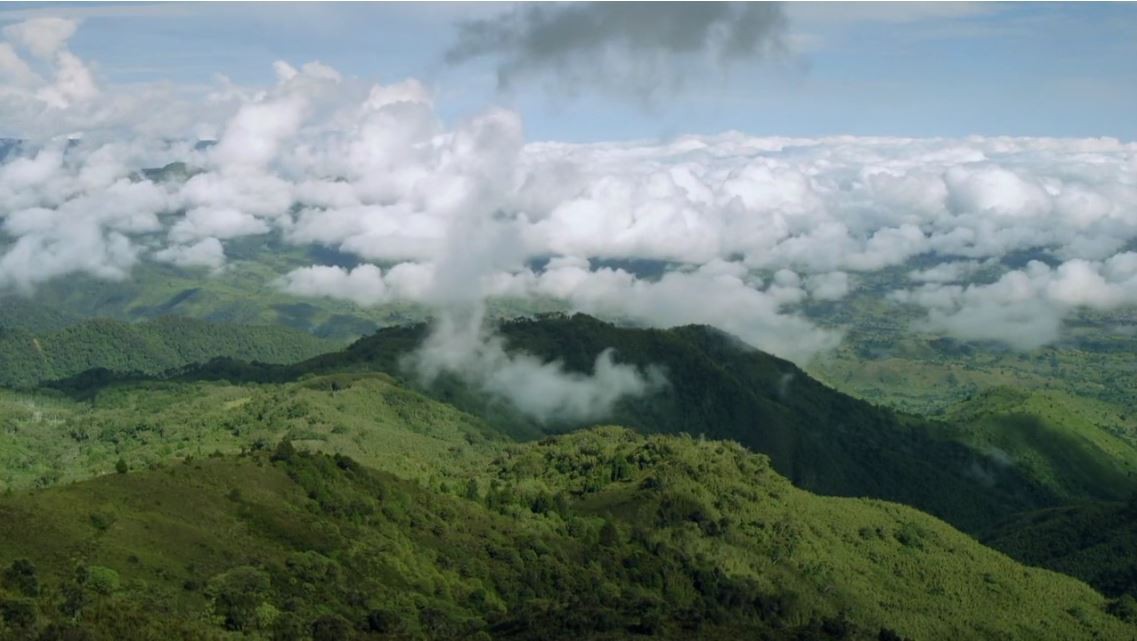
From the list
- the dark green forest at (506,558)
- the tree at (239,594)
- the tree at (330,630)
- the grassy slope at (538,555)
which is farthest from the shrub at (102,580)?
the tree at (330,630)

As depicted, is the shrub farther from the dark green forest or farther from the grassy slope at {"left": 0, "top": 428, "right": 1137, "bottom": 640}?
the grassy slope at {"left": 0, "top": 428, "right": 1137, "bottom": 640}

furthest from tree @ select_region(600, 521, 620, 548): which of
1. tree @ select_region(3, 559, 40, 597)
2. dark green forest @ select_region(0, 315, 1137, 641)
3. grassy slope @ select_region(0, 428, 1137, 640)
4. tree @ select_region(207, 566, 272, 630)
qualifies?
tree @ select_region(3, 559, 40, 597)

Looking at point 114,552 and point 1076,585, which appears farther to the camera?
point 1076,585

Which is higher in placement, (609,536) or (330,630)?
(330,630)

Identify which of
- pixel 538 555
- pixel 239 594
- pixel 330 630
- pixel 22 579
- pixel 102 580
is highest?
pixel 22 579

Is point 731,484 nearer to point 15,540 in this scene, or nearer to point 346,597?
point 346,597

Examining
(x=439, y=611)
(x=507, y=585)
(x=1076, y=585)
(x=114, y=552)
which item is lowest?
(x=1076, y=585)

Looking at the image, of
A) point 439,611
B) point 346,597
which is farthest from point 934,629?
point 346,597

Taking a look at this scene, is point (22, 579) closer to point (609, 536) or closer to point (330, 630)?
point (330, 630)

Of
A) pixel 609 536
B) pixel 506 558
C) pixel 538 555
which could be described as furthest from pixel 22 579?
pixel 609 536
